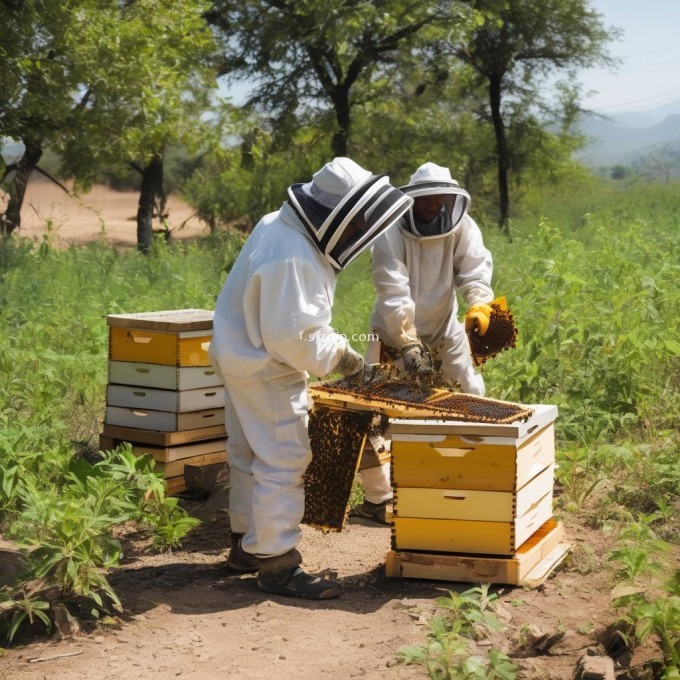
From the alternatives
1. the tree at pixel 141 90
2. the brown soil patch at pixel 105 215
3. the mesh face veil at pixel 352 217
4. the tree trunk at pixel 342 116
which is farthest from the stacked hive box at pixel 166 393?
the brown soil patch at pixel 105 215

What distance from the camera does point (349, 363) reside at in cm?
416

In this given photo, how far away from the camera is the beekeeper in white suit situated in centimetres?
505

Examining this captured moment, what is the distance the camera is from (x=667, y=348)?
6473 mm

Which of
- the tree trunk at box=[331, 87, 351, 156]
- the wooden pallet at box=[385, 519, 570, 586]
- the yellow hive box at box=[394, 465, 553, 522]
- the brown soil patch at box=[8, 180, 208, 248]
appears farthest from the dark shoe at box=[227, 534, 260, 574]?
the brown soil patch at box=[8, 180, 208, 248]

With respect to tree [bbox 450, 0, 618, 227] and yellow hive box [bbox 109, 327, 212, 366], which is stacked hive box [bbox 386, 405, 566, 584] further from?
tree [bbox 450, 0, 618, 227]

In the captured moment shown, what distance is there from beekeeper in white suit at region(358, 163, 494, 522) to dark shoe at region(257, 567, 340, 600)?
0.92 metres

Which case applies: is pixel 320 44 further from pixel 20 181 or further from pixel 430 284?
pixel 430 284

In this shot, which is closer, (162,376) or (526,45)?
(162,376)

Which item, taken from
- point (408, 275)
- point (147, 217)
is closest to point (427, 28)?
point (147, 217)

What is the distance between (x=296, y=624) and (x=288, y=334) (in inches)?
44.5

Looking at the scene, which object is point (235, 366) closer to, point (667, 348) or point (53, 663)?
point (53, 663)

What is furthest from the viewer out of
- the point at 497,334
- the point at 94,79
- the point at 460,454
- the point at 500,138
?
the point at 500,138

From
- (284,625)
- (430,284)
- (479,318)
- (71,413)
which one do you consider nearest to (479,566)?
(284,625)

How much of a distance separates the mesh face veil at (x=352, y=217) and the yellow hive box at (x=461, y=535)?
3.79 feet
